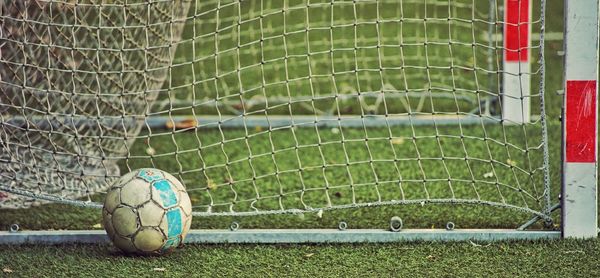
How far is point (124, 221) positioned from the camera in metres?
3.96

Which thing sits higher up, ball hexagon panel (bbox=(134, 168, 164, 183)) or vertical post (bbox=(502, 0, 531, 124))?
vertical post (bbox=(502, 0, 531, 124))

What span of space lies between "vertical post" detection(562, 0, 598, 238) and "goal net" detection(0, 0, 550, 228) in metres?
0.15

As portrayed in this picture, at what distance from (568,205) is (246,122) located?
3.01 meters

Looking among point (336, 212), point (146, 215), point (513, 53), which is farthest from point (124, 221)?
point (513, 53)

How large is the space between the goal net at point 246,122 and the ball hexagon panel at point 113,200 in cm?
43

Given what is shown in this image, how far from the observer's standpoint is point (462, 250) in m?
4.16

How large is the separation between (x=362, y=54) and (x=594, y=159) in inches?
169

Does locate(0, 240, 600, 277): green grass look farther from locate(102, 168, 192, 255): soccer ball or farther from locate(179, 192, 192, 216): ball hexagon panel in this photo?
locate(179, 192, 192, 216): ball hexagon panel

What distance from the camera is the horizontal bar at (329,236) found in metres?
4.27

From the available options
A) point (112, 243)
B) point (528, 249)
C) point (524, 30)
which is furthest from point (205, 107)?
point (528, 249)

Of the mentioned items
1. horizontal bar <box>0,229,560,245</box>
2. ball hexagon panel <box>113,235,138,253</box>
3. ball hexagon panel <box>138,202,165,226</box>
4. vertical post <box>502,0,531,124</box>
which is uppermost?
vertical post <box>502,0,531,124</box>

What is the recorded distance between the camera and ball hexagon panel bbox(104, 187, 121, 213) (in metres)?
3.99

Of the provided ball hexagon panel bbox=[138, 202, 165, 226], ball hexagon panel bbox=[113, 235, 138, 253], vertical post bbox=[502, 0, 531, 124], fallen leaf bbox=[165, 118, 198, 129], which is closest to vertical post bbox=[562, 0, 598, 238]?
ball hexagon panel bbox=[138, 202, 165, 226]

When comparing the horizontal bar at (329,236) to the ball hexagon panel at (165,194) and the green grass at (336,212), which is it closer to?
the green grass at (336,212)
